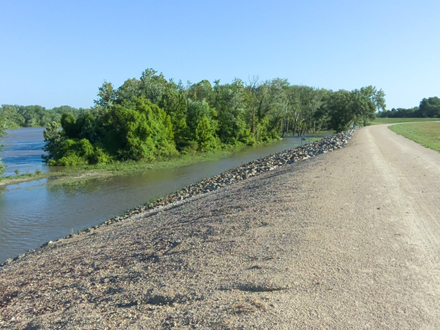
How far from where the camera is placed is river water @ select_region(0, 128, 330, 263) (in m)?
13.8

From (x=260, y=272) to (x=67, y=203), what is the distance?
15.7m

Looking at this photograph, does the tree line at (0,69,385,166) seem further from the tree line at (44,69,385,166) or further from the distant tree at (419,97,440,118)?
the distant tree at (419,97,440,118)

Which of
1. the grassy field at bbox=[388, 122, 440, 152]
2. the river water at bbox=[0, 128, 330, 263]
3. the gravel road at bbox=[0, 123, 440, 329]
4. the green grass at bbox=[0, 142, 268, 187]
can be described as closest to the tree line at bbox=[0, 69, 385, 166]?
the green grass at bbox=[0, 142, 268, 187]

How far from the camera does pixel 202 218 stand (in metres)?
9.41

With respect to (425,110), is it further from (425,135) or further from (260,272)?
(260,272)

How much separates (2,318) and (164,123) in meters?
35.3

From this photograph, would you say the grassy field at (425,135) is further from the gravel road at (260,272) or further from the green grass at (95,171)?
the green grass at (95,171)

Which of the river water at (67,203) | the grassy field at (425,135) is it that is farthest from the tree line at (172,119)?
the grassy field at (425,135)

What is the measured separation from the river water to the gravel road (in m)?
4.79

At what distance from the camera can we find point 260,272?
525 centimetres

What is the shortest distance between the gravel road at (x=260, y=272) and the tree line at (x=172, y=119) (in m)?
25.5

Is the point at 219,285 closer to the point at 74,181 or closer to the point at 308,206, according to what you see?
the point at 308,206

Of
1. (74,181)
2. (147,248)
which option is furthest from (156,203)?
(74,181)

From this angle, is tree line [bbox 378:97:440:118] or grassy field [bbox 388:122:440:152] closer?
grassy field [bbox 388:122:440:152]
